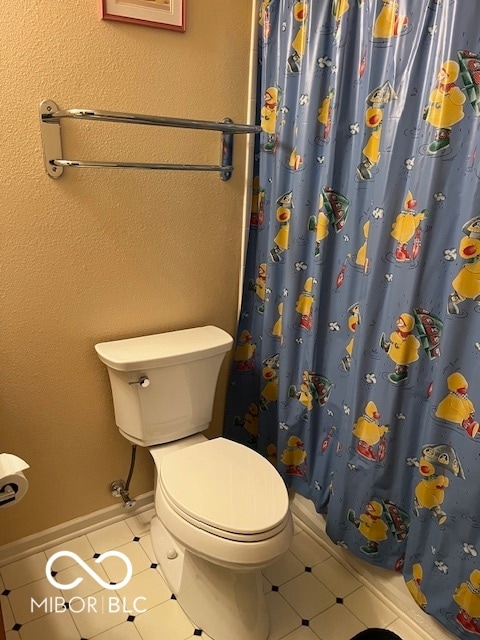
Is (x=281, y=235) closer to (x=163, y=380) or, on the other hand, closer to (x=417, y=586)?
(x=163, y=380)

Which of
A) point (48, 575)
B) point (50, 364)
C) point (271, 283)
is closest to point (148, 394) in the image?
point (50, 364)

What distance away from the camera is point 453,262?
116cm

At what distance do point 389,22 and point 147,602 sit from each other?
6.02ft

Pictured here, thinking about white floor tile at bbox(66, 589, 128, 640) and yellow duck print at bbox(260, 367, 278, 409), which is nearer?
white floor tile at bbox(66, 589, 128, 640)

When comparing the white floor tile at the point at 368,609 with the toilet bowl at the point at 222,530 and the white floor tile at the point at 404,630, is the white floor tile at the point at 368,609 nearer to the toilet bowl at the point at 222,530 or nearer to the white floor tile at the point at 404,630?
the white floor tile at the point at 404,630

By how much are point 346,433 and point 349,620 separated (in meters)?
0.60

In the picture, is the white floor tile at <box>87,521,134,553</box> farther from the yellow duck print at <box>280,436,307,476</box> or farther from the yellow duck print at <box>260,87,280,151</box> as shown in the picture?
the yellow duck print at <box>260,87,280,151</box>

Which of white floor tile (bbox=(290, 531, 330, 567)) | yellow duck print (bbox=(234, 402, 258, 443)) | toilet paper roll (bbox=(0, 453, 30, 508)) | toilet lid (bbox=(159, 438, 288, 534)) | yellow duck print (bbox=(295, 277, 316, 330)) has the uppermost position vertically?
yellow duck print (bbox=(295, 277, 316, 330))

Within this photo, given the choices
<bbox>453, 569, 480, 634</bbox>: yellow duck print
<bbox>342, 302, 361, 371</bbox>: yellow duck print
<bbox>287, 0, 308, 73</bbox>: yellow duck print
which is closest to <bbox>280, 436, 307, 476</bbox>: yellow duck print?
<bbox>342, 302, 361, 371</bbox>: yellow duck print

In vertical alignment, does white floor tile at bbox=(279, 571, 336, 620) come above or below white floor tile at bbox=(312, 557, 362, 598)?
below

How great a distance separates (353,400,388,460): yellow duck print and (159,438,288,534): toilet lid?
0.89 ft

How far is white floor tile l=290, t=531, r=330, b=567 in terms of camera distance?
1731 millimetres

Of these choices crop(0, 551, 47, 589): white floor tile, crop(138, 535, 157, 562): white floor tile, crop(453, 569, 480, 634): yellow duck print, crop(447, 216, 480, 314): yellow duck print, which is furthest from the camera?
crop(138, 535, 157, 562): white floor tile

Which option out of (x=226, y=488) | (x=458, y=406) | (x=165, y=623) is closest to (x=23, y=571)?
(x=165, y=623)
